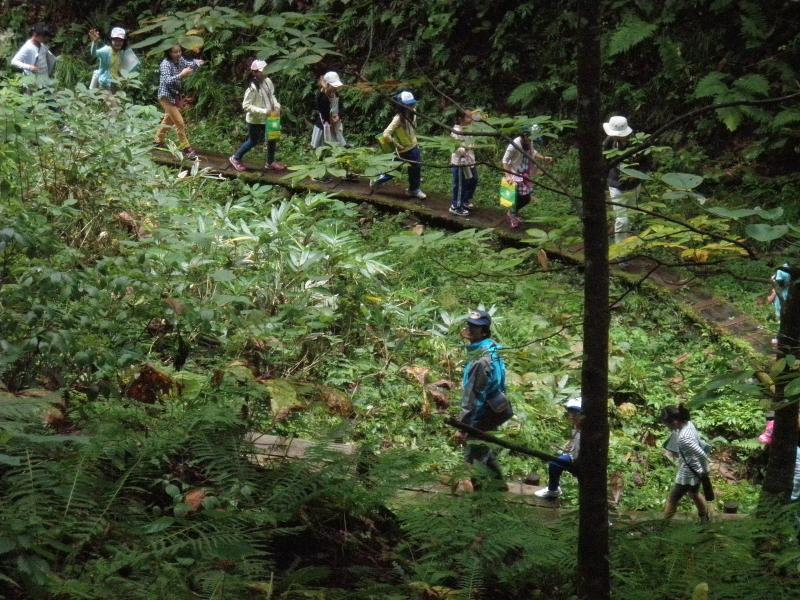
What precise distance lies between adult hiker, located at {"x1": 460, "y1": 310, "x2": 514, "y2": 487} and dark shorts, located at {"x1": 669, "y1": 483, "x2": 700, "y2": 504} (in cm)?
134

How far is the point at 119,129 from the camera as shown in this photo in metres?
9.26

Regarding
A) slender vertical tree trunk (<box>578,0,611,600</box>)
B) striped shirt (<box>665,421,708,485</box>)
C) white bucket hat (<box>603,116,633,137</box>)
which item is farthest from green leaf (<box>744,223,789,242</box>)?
white bucket hat (<box>603,116,633,137</box>)

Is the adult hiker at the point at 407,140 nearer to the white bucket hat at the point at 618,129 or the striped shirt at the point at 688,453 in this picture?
the white bucket hat at the point at 618,129

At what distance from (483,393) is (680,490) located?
168 centimetres

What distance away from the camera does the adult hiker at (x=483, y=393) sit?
7.20 m

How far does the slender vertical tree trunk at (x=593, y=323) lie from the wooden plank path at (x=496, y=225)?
538cm

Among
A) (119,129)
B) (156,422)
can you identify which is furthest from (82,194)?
(156,422)

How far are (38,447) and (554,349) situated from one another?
6141mm

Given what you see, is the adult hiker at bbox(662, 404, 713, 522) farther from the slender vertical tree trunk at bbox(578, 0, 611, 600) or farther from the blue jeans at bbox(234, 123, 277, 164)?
the blue jeans at bbox(234, 123, 277, 164)

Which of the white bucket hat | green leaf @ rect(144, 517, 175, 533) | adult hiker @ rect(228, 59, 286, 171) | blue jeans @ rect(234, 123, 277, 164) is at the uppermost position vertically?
adult hiker @ rect(228, 59, 286, 171)

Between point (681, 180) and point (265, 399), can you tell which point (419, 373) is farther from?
point (681, 180)

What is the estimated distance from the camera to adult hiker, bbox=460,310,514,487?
23.6ft

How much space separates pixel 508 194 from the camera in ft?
39.4

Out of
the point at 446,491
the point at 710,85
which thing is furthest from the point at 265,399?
the point at 710,85
